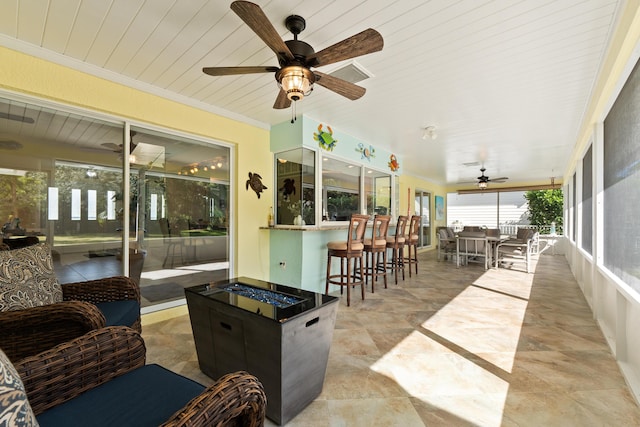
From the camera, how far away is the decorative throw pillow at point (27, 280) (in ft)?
5.10

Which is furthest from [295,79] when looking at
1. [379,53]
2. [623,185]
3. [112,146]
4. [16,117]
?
[623,185]

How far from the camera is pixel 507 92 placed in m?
2.97

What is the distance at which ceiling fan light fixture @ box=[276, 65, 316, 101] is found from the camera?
6.08 feet

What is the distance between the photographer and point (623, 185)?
2.08 meters

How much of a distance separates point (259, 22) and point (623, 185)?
276 centimetres

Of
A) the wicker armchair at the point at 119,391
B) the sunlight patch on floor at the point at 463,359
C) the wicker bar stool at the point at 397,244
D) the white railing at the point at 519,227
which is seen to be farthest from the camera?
the white railing at the point at 519,227

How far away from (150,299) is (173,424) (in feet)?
8.90

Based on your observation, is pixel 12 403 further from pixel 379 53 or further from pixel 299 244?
pixel 299 244

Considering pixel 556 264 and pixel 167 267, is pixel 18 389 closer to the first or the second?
pixel 167 267

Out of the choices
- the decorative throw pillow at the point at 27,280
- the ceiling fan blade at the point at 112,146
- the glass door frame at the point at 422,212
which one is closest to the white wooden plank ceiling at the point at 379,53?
the ceiling fan blade at the point at 112,146

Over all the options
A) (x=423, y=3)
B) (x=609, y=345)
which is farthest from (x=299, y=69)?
(x=609, y=345)

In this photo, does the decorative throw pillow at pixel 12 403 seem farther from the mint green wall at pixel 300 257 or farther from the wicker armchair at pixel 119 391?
the mint green wall at pixel 300 257

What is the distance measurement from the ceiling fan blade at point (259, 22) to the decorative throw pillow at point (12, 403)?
5.09ft

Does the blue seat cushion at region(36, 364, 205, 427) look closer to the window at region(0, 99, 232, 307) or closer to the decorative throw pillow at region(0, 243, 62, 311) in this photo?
the decorative throw pillow at region(0, 243, 62, 311)
